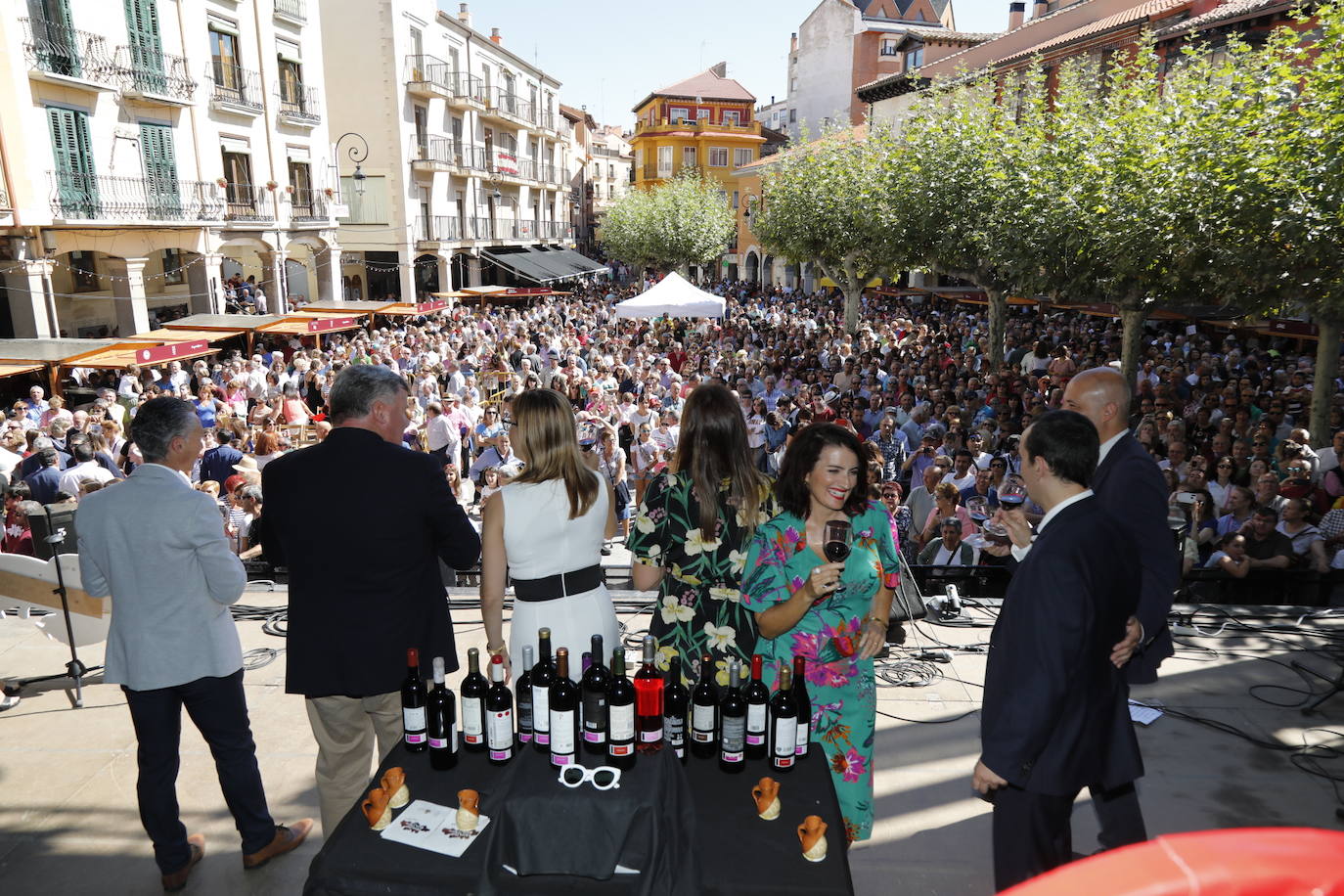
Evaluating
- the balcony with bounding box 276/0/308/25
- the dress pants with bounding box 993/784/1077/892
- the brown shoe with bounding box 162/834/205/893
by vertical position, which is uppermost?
the balcony with bounding box 276/0/308/25

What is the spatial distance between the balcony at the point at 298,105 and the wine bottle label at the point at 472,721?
2287cm

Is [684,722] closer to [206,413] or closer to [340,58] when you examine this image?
[206,413]

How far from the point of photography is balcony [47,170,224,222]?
1537 centimetres

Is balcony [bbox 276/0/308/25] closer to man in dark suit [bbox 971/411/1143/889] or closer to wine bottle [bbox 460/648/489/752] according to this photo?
wine bottle [bbox 460/648/489/752]

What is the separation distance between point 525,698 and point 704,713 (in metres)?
0.53

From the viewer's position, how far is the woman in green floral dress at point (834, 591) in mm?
2779

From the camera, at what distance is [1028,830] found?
2.56 m

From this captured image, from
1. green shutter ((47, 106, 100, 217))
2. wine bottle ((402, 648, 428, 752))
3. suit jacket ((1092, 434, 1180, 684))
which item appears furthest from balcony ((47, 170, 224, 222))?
suit jacket ((1092, 434, 1180, 684))

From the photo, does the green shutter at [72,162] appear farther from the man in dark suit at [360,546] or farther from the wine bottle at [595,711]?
the wine bottle at [595,711]

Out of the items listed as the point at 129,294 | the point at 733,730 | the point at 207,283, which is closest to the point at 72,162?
the point at 129,294

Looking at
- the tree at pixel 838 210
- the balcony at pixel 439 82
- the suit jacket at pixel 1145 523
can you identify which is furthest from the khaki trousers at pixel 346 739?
the balcony at pixel 439 82

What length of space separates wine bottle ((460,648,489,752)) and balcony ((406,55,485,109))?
3079 centimetres

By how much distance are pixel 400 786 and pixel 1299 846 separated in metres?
2.08

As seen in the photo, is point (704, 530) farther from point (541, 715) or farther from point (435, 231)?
point (435, 231)
